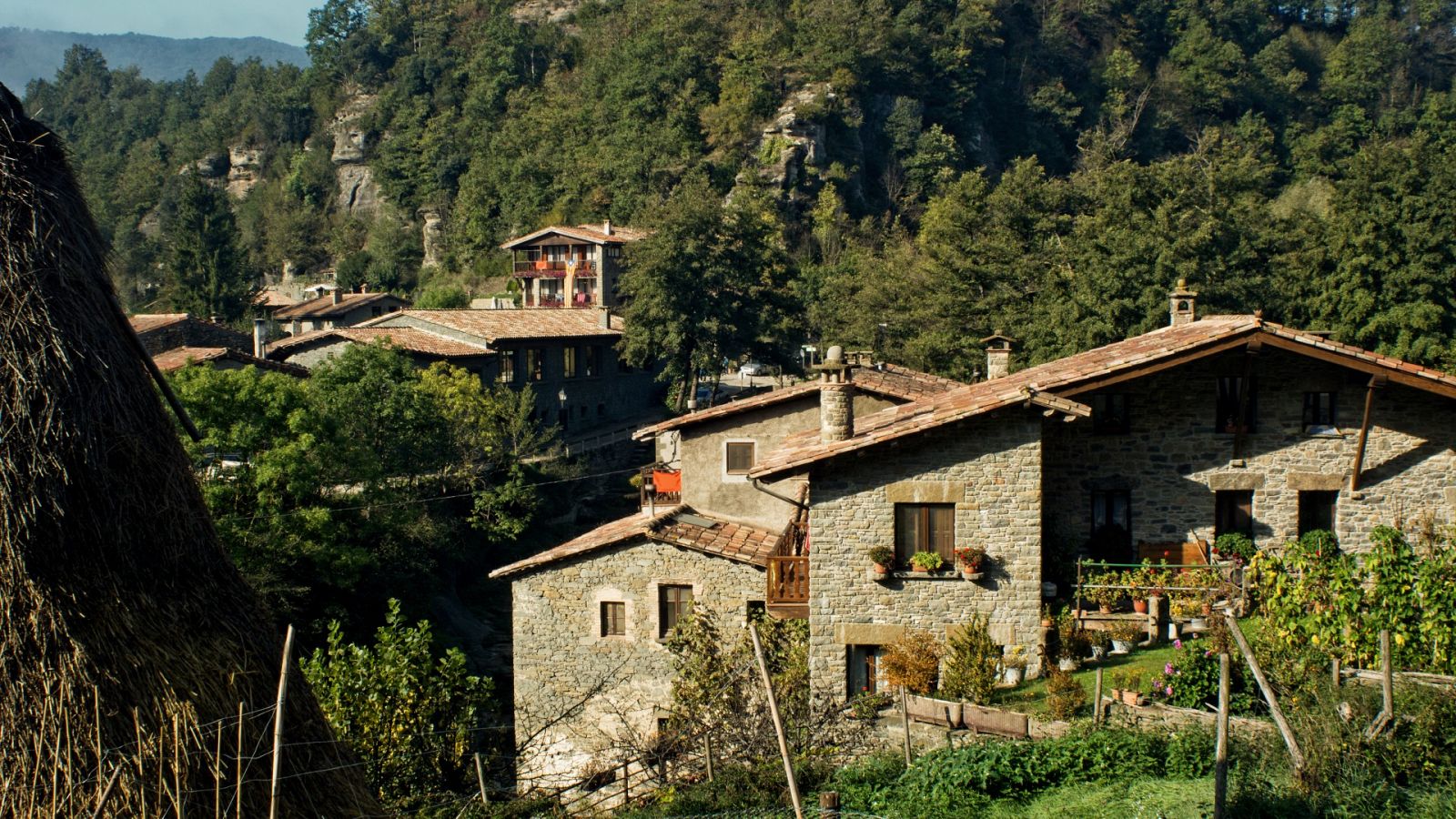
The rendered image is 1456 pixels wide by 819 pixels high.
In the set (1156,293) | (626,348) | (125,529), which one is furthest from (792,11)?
(125,529)

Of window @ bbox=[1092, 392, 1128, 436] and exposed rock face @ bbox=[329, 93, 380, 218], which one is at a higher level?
exposed rock face @ bbox=[329, 93, 380, 218]

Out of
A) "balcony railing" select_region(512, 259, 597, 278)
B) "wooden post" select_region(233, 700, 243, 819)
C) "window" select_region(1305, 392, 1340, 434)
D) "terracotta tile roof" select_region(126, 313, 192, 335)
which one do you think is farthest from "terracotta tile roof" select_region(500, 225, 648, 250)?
"wooden post" select_region(233, 700, 243, 819)

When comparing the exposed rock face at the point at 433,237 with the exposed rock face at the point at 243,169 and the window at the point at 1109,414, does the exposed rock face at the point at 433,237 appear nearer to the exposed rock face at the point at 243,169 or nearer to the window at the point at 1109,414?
the exposed rock face at the point at 243,169

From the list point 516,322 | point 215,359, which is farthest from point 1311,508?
point 516,322

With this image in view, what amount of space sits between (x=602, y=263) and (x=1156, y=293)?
3753 centimetres

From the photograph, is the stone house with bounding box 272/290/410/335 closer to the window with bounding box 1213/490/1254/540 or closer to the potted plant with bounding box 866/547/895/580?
the potted plant with bounding box 866/547/895/580

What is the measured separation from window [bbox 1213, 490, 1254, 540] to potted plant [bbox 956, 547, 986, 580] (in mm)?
3927

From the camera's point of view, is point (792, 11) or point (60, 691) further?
point (792, 11)

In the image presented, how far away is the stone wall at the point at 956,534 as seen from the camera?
17.0 metres

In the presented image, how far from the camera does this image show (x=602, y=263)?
6781 cm

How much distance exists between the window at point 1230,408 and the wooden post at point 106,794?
49.1 ft

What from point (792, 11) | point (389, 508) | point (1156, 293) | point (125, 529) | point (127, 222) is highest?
point (792, 11)

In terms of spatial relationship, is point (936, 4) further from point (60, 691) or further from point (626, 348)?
point (60, 691)

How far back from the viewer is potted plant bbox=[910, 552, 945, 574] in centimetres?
1697
